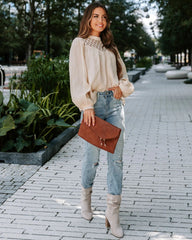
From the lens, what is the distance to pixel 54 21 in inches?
834

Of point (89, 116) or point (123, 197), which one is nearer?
point (89, 116)

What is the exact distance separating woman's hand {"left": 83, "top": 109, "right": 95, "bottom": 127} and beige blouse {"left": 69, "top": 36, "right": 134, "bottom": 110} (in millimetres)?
38

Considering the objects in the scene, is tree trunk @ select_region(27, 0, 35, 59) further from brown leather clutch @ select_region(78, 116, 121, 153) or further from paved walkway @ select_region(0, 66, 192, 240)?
brown leather clutch @ select_region(78, 116, 121, 153)

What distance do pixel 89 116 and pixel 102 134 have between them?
0.60ft

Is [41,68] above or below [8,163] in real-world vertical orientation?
above

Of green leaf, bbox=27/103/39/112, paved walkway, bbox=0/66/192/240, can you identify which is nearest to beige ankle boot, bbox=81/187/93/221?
paved walkway, bbox=0/66/192/240

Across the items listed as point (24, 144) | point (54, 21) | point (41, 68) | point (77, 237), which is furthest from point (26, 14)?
point (77, 237)

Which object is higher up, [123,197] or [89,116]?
[89,116]

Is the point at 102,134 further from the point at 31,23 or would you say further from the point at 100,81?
the point at 31,23

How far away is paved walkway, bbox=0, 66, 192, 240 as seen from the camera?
3.58 meters

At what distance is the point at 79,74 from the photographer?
3.46m

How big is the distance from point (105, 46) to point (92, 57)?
0.19 meters

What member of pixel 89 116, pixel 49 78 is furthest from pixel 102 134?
pixel 49 78

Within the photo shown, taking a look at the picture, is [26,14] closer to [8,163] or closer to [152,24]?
[152,24]
